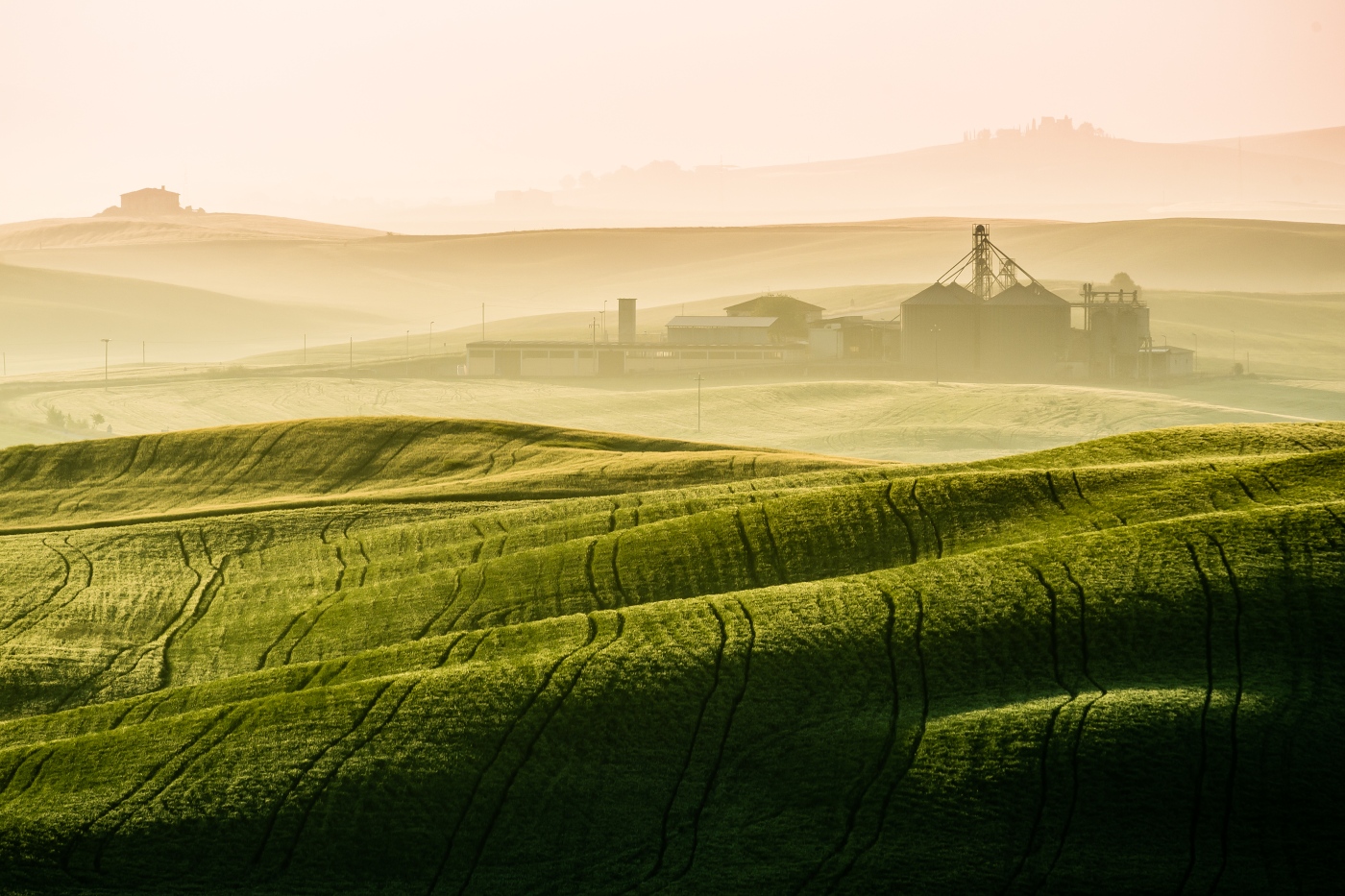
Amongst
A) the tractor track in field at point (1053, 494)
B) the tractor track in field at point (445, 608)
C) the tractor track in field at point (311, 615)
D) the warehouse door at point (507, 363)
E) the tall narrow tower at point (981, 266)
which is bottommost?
the warehouse door at point (507, 363)

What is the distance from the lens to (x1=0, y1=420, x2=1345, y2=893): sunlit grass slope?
787 centimetres

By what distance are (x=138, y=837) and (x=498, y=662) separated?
9.11 feet

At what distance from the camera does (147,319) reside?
193625 millimetres

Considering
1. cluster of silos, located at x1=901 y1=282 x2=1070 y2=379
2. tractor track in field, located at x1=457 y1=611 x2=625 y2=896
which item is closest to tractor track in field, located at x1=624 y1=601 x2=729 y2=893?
tractor track in field, located at x1=457 y1=611 x2=625 y2=896

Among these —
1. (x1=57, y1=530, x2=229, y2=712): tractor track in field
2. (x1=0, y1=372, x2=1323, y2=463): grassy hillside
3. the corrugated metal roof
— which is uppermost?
the corrugated metal roof

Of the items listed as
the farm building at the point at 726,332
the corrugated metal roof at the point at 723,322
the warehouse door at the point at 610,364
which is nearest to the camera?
the warehouse door at the point at 610,364

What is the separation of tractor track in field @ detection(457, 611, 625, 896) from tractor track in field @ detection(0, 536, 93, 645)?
7102mm

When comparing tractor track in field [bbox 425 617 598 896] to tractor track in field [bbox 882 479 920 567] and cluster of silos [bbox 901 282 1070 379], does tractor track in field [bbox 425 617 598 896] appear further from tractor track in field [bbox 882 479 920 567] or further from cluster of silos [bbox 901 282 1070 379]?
cluster of silos [bbox 901 282 1070 379]

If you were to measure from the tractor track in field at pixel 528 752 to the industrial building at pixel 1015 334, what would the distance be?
78826mm

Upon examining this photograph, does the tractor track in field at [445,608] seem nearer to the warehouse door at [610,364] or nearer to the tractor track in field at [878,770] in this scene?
the tractor track in field at [878,770]

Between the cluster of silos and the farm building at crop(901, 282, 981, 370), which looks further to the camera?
the farm building at crop(901, 282, 981, 370)

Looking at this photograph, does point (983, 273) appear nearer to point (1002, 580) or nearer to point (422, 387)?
point (422, 387)

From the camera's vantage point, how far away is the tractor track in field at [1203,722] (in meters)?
7.56

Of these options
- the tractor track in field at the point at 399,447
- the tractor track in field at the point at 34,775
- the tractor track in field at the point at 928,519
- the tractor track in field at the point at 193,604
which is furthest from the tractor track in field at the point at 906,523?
the tractor track in field at the point at 399,447
